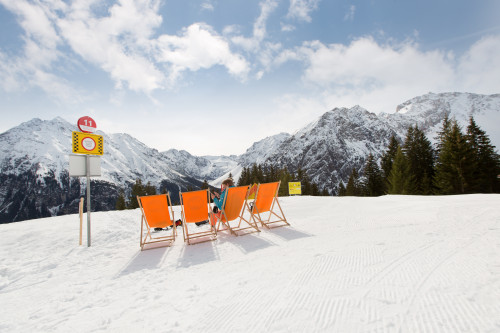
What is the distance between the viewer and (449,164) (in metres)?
25.0

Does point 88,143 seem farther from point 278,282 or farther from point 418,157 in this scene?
point 418,157

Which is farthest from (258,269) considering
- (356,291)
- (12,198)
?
(12,198)

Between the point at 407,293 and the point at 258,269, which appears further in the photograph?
the point at 258,269

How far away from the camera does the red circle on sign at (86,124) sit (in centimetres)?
607

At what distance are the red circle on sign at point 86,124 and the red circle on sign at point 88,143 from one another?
0.74 feet

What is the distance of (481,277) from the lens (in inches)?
102

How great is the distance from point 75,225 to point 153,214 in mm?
3538

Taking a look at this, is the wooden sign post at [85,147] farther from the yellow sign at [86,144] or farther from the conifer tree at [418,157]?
the conifer tree at [418,157]

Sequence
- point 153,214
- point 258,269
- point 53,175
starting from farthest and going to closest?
1. point 53,175
2. point 153,214
3. point 258,269

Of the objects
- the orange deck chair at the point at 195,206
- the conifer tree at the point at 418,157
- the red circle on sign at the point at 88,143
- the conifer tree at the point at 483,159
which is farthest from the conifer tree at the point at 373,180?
the red circle on sign at the point at 88,143

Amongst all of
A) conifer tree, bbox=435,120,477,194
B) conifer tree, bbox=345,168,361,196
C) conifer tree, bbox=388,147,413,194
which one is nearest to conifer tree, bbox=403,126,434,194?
conifer tree, bbox=388,147,413,194

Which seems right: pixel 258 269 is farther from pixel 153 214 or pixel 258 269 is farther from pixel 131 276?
pixel 153 214

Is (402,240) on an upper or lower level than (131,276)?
upper

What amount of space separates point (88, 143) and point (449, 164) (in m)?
31.8
